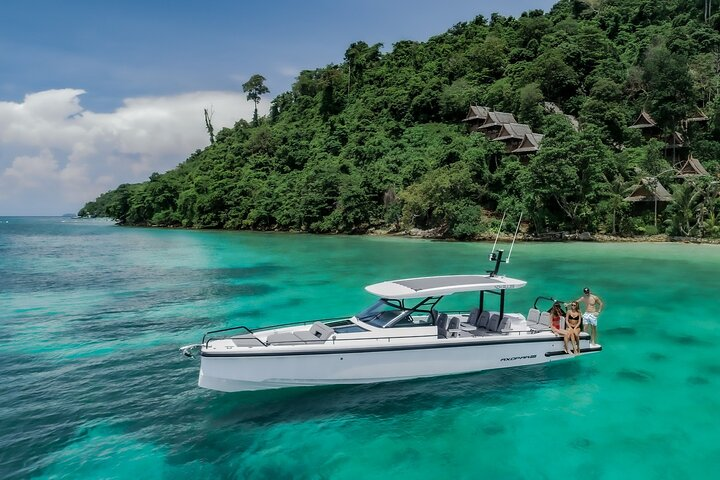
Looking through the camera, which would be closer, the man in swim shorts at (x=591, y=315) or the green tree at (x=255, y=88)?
the man in swim shorts at (x=591, y=315)

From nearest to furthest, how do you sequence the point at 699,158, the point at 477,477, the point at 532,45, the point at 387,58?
the point at 477,477
the point at 699,158
the point at 532,45
the point at 387,58

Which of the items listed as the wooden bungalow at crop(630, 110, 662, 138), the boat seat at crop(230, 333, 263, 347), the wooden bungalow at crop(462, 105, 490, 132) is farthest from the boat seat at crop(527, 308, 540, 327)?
the wooden bungalow at crop(462, 105, 490, 132)

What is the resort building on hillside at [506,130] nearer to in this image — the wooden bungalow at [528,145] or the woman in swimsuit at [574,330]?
the wooden bungalow at [528,145]

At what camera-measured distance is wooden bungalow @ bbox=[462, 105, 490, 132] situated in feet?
222

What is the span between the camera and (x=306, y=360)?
968cm

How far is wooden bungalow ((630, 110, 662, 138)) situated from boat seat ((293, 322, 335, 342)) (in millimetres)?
60405

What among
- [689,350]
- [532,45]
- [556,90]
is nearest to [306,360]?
[689,350]

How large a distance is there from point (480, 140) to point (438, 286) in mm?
50630

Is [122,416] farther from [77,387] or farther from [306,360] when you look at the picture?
[306,360]

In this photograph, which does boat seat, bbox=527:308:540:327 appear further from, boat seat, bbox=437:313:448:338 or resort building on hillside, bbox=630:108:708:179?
resort building on hillside, bbox=630:108:708:179

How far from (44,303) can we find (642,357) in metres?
24.3

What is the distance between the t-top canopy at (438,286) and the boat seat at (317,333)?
1.51m

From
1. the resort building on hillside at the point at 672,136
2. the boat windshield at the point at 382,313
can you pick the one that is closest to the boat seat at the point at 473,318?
the boat windshield at the point at 382,313

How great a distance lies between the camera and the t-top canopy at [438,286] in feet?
35.4
